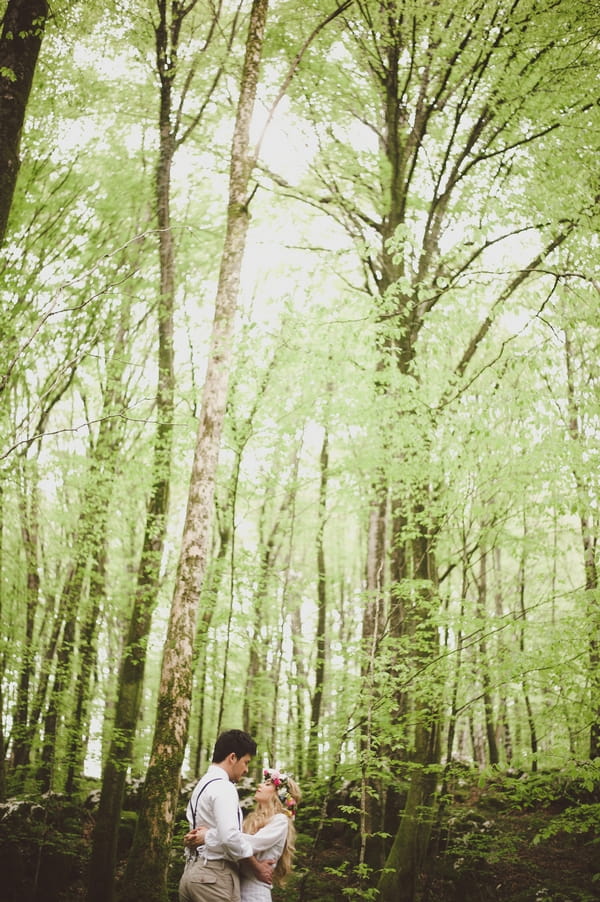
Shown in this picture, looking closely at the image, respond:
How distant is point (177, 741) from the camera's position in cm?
505

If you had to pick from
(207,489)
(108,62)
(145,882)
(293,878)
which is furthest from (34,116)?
(293,878)

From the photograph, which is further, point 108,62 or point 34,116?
point 108,62

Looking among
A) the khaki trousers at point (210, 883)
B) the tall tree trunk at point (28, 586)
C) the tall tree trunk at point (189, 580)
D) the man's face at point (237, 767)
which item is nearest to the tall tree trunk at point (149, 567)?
the tall tree trunk at point (28, 586)

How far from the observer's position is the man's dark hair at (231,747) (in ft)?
11.6

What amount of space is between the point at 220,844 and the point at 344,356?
21.2 ft

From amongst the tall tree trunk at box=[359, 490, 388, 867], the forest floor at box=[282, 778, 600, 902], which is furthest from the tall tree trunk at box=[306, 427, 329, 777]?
the forest floor at box=[282, 778, 600, 902]

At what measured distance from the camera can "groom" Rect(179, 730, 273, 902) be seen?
3221 millimetres

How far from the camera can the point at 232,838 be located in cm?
319

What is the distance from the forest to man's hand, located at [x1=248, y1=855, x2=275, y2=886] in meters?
1.81

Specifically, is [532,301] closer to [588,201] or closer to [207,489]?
[588,201]

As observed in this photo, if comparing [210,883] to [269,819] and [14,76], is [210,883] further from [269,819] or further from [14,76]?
[14,76]

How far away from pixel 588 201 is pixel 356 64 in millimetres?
5033

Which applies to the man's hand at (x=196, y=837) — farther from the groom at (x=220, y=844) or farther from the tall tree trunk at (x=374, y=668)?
the tall tree trunk at (x=374, y=668)

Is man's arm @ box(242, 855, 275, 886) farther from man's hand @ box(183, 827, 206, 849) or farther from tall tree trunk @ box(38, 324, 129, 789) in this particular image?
tall tree trunk @ box(38, 324, 129, 789)
